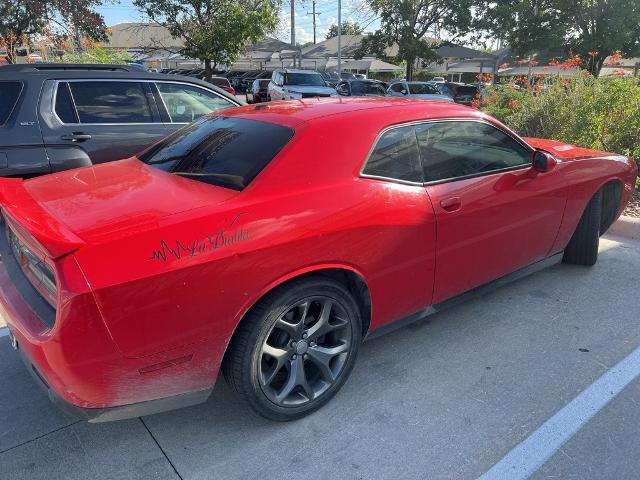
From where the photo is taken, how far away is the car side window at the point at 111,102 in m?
5.19

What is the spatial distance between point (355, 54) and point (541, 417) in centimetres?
3491

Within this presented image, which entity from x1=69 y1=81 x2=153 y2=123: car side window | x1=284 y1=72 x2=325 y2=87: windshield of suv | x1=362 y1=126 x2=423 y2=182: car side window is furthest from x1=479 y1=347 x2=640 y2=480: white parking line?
x1=284 y1=72 x2=325 y2=87: windshield of suv

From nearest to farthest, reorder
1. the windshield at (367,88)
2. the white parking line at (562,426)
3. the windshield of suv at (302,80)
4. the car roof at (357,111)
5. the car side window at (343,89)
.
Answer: the white parking line at (562,426) → the car roof at (357,111) → the windshield of suv at (302,80) → the windshield at (367,88) → the car side window at (343,89)

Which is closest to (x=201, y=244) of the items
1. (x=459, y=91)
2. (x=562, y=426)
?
(x=562, y=426)

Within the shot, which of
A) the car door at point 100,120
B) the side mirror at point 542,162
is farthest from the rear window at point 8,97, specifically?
the side mirror at point 542,162

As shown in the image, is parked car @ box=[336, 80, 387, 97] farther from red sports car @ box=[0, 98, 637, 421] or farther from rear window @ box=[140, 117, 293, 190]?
rear window @ box=[140, 117, 293, 190]

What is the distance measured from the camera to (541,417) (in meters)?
2.68

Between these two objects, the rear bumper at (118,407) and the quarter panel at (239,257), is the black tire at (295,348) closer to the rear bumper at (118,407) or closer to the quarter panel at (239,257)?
the quarter panel at (239,257)

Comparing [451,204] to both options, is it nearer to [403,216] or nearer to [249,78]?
[403,216]

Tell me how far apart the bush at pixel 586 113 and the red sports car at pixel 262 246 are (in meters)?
4.01

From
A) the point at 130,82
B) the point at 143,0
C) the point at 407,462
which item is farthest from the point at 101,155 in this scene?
the point at 143,0

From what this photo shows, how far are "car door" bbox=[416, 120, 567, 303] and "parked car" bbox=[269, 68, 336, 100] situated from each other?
50.5 ft

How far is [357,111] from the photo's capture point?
2986 millimetres

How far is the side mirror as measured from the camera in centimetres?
355
